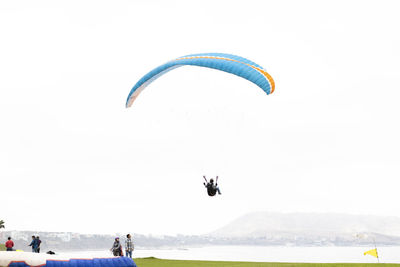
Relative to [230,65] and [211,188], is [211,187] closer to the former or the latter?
[211,188]

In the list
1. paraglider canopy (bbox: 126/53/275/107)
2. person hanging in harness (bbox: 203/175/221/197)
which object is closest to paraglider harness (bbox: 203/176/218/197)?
person hanging in harness (bbox: 203/175/221/197)

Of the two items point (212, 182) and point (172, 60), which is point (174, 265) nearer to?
point (212, 182)

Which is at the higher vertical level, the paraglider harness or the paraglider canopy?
the paraglider canopy

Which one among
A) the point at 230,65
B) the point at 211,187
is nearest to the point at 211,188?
the point at 211,187

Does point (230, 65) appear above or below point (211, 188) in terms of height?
above

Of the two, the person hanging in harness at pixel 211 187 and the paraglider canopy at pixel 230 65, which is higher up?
the paraglider canopy at pixel 230 65

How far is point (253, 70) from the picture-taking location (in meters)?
20.8

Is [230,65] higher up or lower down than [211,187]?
higher up

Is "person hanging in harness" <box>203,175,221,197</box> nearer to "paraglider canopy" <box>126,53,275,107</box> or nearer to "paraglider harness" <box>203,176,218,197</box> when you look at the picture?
"paraglider harness" <box>203,176,218,197</box>

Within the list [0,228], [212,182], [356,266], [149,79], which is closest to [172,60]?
[149,79]

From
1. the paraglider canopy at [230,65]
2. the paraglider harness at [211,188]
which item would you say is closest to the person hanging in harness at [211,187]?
the paraglider harness at [211,188]

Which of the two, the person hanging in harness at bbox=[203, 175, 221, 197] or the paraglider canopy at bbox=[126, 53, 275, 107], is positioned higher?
the paraglider canopy at bbox=[126, 53, 275, 107]

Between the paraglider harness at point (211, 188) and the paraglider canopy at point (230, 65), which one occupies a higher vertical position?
the paraglider canopy at point (230, 65)

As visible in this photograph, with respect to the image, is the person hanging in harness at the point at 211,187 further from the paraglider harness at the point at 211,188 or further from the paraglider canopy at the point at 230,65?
the paraglider canopy at the point at 230,65
